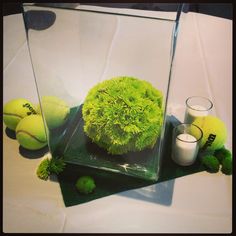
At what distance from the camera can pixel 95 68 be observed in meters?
0.84

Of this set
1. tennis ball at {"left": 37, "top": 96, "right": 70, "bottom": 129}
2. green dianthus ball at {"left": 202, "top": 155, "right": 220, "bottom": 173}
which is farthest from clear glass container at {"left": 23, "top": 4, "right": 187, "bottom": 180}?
green dianthus ball at {"left": 202, "top": 155, "right": 220, "bottom": 173}

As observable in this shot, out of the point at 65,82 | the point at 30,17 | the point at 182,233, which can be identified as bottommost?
the point at 182,233

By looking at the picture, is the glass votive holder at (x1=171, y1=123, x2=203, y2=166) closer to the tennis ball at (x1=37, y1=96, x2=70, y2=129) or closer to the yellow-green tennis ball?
the yellow-green tennis ball

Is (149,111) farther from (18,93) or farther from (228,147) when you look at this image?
(18,93)

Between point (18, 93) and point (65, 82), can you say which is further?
point (18, 93)

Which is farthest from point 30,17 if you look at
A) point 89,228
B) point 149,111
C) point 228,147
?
point 228,147

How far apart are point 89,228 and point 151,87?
315 mm

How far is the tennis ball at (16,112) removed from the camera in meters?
0.81

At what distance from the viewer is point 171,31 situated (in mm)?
586

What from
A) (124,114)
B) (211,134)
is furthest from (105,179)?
(211,134)

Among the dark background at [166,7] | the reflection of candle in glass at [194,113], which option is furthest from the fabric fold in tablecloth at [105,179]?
the dark background at [166,7]

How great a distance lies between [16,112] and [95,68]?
220 mm

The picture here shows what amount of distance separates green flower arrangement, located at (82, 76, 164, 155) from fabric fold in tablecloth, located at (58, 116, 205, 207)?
6 cm

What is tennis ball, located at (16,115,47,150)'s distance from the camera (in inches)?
29.7
